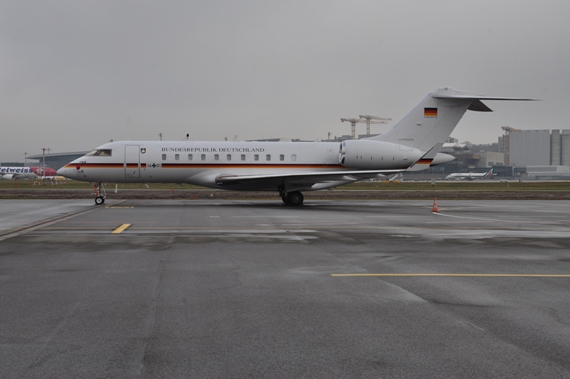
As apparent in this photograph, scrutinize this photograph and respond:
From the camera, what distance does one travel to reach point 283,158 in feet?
107

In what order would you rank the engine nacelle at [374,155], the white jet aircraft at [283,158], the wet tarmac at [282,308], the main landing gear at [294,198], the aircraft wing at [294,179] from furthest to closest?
the engine nacelle at [374,155] < the main landing gear at [294,198] < the white jet aircraft at [283,158] < the aircraft wing at [294,179] < the wet tarmac at [282,308]

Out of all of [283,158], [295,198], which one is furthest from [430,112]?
[295,198]

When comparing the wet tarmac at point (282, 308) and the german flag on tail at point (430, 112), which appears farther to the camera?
the german flag on tail at point (430, 112)

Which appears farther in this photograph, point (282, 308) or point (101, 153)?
point (101, 153)

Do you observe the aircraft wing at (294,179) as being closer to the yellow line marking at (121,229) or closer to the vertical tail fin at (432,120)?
the vertical tail fin at (432,120)

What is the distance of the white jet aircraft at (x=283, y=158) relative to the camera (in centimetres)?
3156

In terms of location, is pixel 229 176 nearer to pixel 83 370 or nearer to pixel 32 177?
pixel 83 370

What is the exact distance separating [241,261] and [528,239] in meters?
8.54

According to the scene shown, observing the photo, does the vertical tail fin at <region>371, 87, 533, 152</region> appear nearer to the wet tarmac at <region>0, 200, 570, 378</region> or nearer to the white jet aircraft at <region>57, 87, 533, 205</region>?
the white jet aircraft at <region>57, 87, 533, 205</region>

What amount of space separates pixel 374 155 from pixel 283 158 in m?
5.20

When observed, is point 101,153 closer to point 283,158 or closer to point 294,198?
point 283,158

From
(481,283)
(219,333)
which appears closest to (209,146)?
(481,283)

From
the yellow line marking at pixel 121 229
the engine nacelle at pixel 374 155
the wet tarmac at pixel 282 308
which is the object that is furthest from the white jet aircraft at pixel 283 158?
the wet tarmac at pixel 282 308

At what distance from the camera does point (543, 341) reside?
5.62 m
